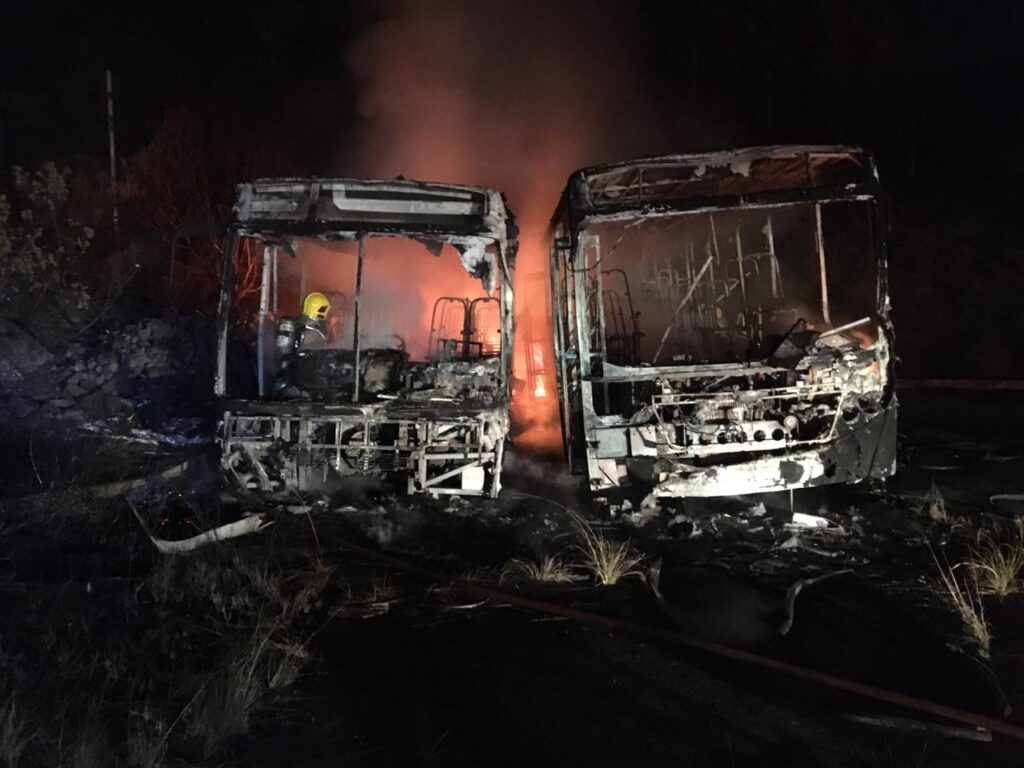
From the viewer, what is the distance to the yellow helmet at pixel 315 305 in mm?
7758

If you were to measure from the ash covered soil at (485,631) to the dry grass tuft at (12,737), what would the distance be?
10 millimetres

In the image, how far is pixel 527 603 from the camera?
4.43 meters

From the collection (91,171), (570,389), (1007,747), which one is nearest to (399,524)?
(570,389)

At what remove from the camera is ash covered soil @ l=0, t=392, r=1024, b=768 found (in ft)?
9.71

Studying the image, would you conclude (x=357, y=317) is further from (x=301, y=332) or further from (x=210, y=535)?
(x=210, y=535)

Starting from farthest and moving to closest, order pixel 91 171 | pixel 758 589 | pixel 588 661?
pixel 91 171
pixel 758 589
pixel 588 661

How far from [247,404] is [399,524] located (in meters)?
1.78

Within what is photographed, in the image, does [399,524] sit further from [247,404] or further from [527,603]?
[527,603]

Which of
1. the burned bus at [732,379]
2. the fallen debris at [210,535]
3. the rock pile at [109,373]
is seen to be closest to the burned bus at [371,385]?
the fallen debris at [210,535]

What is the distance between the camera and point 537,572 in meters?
5.02

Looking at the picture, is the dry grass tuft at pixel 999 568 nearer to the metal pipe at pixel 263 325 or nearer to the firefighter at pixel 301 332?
the firefighter at pixel 301 332

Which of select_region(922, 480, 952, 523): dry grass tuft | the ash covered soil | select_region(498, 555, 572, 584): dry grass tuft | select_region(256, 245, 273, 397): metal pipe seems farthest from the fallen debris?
select_region(922, 480, 952, 523): dry grass tuft

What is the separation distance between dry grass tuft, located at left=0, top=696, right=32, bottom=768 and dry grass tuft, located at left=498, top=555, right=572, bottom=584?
2860 millimetres

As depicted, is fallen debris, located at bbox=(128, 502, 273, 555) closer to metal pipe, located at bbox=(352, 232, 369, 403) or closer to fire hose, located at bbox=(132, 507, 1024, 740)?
fire hose, located at bbox=(132, 507, 1024, 740)
